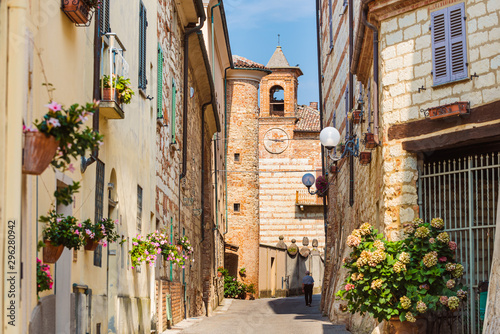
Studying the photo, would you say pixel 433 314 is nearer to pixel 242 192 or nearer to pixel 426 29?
pixel 426 29

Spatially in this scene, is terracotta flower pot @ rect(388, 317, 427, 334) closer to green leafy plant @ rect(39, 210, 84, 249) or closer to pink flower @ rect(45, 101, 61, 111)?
green leafy plant @ rect(39, 210, 84, 249)

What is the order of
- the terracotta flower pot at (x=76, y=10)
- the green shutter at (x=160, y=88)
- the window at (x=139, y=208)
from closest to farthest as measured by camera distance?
the terracotta flower pot at (x=76, y=10), the window at (x=139, y=208), the green shutter at (x=160, y=88)

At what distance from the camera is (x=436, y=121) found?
11.7 meters

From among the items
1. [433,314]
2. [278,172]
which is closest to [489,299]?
[433,314]

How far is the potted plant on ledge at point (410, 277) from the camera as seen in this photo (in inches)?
399

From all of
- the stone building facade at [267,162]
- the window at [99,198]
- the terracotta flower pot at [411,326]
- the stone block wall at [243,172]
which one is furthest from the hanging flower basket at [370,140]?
the stone block wall at [243,172]

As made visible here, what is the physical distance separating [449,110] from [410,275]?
2533 millimetres

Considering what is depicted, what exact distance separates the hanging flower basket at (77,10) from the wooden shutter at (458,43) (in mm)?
Result: 5320

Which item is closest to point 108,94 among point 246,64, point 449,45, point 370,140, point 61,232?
point 61,232

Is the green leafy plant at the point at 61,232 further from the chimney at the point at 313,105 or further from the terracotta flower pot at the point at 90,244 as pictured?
the chimney at the point at 313,105

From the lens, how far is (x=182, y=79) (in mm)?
19766

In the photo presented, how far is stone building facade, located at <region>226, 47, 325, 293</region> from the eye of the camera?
38.9m

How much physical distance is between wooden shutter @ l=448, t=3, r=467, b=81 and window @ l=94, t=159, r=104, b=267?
5.06 meters

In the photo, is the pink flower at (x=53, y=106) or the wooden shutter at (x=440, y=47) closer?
the pink flower at (x=53, y=106)
